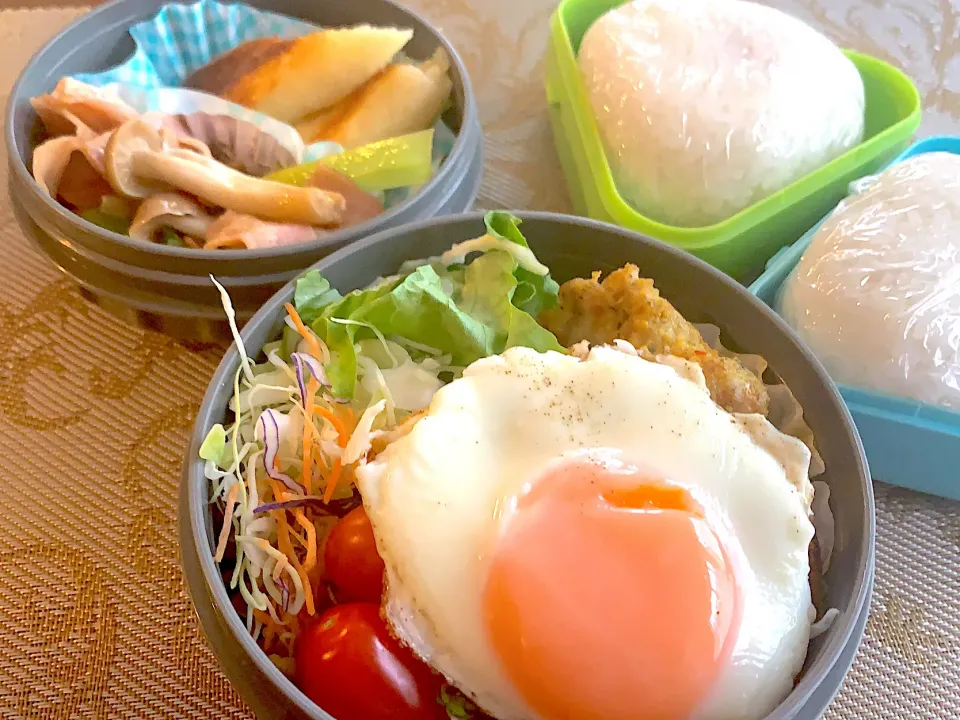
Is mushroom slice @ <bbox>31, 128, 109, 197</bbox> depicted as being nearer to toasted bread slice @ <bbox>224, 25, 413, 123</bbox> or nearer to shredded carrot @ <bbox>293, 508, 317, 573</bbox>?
toasted bread slice @ <bbox>224, 25, 413, 123</bbox>

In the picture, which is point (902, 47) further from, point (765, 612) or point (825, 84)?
point (765, 612)

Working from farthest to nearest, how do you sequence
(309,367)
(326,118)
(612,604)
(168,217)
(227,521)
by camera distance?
(326,118) → (168,217) → (309,367) → (227,521) → (612,604)

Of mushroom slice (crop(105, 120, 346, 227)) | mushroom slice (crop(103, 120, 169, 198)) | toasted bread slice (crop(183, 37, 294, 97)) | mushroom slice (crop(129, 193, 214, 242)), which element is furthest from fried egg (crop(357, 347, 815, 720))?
toasted bread slice (crop(183, 37, 294, 97))

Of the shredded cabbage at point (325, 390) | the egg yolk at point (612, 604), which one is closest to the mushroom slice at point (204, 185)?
the shredded cabbage at point (325, 390)

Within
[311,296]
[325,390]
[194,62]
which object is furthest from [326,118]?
[325,390]

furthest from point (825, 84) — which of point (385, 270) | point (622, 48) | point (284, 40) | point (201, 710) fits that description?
point (201, 710)

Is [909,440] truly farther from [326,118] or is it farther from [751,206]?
[326,118]
